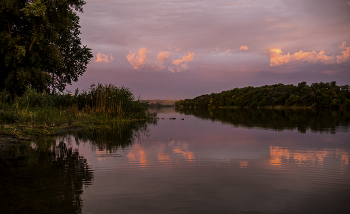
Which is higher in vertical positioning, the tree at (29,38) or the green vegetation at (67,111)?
the tree at (29,38)

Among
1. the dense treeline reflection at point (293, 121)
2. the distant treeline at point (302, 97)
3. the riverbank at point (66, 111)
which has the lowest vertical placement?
the dense treeline reflection at point (293, 121)

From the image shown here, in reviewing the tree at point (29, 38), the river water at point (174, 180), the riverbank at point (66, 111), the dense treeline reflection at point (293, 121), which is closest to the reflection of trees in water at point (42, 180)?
the river water at point (174, 180)

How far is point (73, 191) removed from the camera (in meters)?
4.31

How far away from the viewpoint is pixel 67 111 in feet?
55.2

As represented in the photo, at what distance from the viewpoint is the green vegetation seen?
1163 cm

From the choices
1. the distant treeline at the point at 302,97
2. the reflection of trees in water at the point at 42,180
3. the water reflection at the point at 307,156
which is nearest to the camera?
the reflection of trees in water at the point at 42,180

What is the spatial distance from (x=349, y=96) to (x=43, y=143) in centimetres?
8371

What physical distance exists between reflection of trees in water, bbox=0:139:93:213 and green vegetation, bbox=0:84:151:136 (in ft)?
12.1

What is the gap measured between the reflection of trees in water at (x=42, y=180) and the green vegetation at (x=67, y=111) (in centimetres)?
368

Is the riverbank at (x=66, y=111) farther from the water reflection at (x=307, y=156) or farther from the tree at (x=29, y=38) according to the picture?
the water reflection at (x=307, y=156)

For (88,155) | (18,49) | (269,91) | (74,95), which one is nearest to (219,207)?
(88,155)

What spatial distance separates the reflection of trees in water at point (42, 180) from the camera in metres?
3.71

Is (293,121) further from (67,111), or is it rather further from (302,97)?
(302,97)

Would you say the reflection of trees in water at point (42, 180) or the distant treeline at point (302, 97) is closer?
the reflection of trees in water at point (42, 180)
